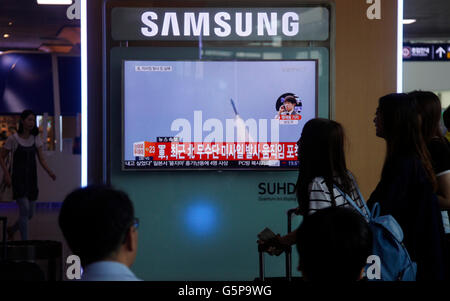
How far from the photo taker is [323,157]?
218 centimetres

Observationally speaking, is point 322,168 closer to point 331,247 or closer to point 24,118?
point 331,247

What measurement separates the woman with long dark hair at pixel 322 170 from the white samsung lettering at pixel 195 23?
200 cm

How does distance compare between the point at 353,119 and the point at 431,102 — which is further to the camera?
the point at 353,119

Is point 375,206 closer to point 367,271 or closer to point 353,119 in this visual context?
point 367,271

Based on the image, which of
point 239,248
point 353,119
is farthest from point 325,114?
point 239,248

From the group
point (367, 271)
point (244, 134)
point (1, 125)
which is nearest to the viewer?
point (367, 271)

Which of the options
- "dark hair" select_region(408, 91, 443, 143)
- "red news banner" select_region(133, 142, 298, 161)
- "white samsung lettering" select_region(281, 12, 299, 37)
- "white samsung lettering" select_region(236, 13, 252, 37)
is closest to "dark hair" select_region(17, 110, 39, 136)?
"red news banner" select_region(133, 142, 298, 161)

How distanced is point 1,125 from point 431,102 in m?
9.71

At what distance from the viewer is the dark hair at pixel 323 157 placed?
2.18 metres

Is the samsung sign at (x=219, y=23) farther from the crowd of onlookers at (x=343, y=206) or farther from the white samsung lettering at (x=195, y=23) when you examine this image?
the crowd of onlookers at (x=343, y=206)

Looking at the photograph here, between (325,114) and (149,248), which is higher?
(325,114)

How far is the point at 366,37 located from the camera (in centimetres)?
405
